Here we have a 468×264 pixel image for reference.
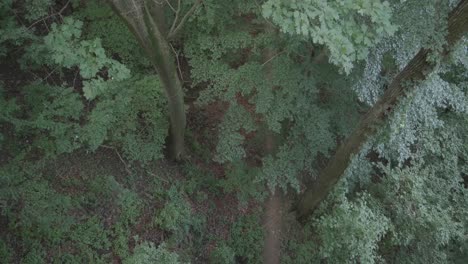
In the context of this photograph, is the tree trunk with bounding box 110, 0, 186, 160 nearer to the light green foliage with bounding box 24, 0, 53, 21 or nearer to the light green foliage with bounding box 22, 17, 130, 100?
the light green foliage with bounding box 22, 17, 130, 100

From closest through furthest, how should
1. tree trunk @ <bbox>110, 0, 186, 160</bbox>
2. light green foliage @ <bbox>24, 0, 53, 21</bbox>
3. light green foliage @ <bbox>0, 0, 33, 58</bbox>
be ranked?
1. tree trunk @ <bbox>110, 0, 186, 160</bbox>
2. light green foliage @ <bbox>0, 0, 33, 58</bbox>
3. light green foliage @ <bbox>24, 0, 53, 21</bbox>

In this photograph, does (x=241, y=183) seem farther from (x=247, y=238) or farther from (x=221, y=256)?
(x=221, y=256)

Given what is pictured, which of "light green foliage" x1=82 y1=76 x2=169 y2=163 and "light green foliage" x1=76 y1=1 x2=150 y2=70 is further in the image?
"light green foliage" x1=76 y1=1 x2=150 y2=70

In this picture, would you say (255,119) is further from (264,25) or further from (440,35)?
(440,35)

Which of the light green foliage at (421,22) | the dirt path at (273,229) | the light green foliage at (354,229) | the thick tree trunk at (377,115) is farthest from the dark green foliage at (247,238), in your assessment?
the light green foliage at (421,22)

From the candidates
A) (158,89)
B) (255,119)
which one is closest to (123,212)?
(158,89)

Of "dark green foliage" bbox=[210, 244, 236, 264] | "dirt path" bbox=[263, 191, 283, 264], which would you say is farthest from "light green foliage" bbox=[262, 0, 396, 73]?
"dirt path" bbox=[263, 191, 283, 264]
